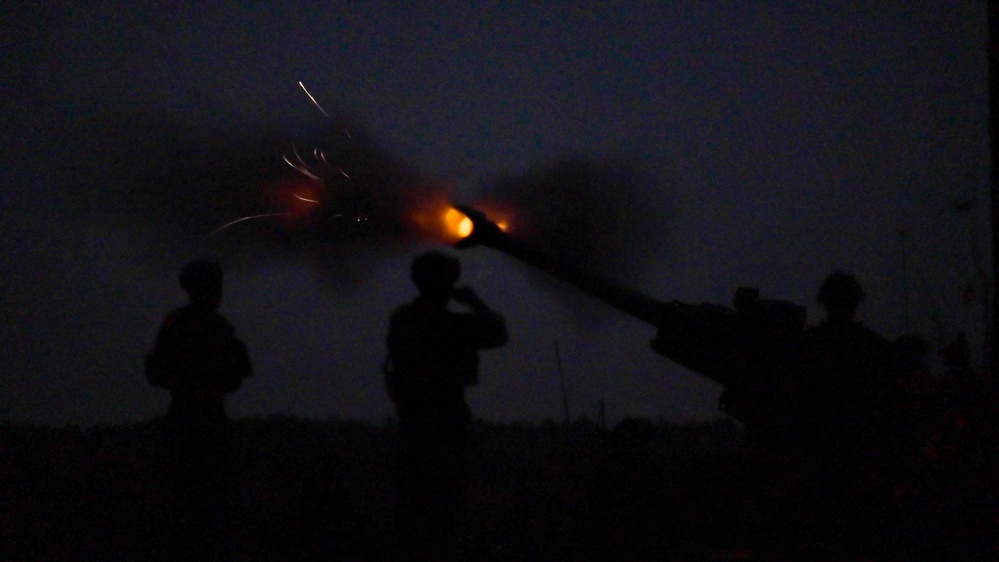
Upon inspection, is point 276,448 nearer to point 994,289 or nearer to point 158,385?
point 158,385

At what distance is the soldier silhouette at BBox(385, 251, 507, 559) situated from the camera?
4270mm

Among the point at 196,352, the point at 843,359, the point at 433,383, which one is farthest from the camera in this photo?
the point at 843,359

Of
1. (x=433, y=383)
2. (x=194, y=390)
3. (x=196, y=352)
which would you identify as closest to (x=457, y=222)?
(x=433, y=383)

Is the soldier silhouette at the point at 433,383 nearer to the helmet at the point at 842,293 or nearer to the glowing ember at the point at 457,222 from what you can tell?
the glowing ember at the point at 457,222

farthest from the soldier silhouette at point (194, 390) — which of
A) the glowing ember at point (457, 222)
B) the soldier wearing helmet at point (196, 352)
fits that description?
the glowing ember at point (457, 222)

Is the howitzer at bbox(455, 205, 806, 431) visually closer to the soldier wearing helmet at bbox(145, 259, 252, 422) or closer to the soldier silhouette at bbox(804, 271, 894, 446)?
the soldier silhouette at bbox(804, 271, 894, 446)

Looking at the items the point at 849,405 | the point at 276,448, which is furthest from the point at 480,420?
the point at 849,405

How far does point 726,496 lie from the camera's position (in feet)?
16.3

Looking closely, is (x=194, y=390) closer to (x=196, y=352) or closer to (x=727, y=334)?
(x=196, y=352)

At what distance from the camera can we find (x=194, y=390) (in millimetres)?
4426

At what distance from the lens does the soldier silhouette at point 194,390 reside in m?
4.39

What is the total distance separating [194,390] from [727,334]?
10.5 ft

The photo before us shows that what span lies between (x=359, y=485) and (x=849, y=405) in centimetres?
409

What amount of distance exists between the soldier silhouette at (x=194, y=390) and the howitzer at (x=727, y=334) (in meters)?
1.52
